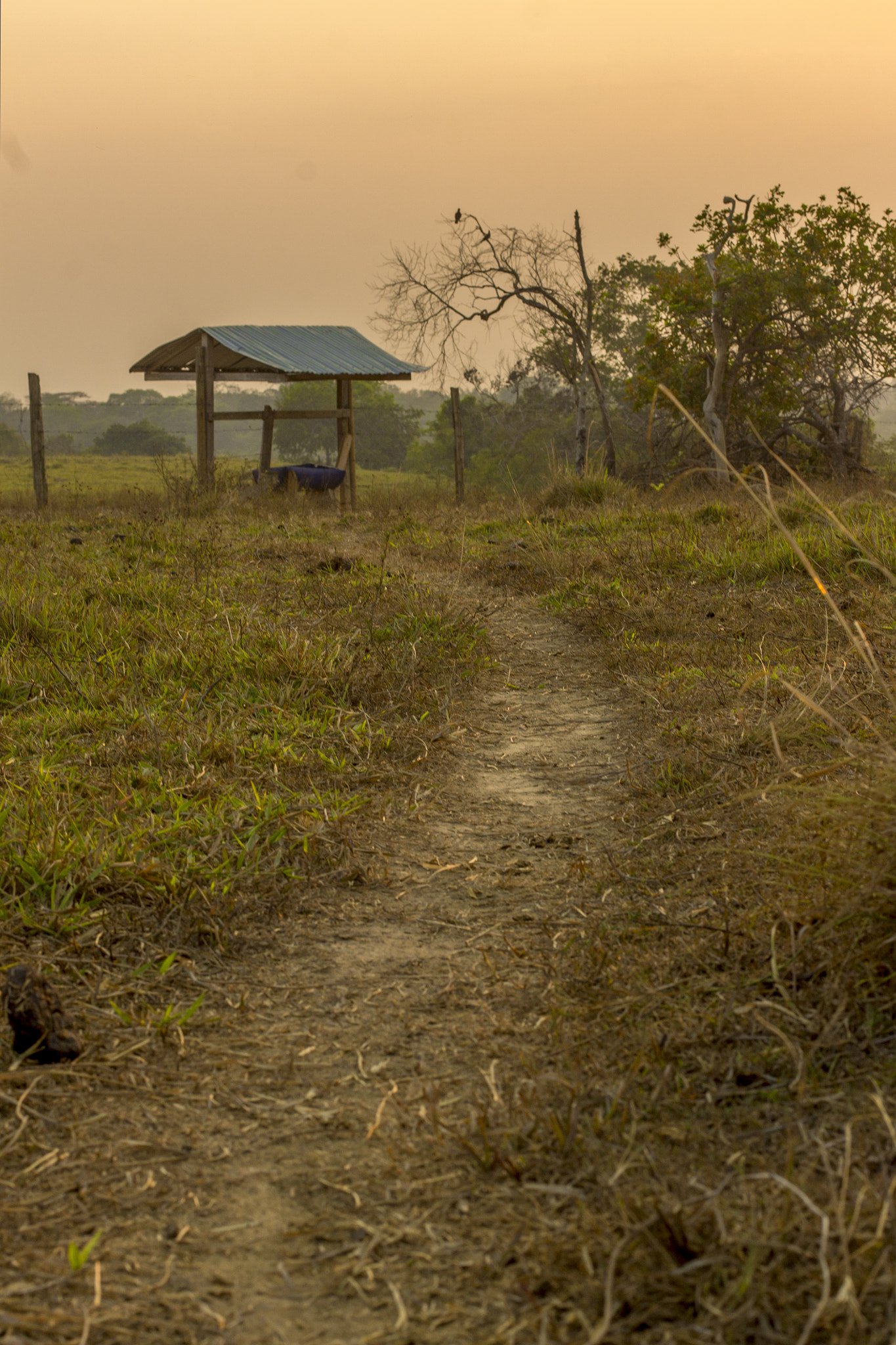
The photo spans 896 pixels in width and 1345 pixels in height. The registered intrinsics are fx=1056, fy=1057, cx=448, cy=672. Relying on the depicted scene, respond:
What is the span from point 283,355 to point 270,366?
0.94m

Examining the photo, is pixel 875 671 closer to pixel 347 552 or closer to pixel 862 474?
pixel 347 552

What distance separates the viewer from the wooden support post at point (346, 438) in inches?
698

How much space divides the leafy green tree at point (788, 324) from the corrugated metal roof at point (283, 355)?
496 cm

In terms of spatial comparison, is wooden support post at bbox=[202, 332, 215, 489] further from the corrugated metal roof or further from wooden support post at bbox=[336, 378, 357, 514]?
wooden support post at bbox=[336, 378, 357, 514]

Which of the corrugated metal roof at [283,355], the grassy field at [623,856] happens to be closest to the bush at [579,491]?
the grassy field at [623,856]

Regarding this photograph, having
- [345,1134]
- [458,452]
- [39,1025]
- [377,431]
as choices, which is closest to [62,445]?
[377,431]

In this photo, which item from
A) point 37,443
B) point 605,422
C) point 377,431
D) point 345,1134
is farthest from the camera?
point 377,431

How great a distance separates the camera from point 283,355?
17172mm

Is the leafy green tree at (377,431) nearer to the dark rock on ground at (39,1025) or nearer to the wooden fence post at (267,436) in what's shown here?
the wooden fence post at (267,436)

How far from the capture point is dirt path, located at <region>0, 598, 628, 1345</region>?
160 centimetres

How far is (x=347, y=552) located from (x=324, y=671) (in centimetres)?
483

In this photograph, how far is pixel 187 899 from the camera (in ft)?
9.80

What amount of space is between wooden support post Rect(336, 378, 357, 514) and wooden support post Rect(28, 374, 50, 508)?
15.2 feet

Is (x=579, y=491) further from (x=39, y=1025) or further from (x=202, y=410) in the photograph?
(x=39, y=1025)
